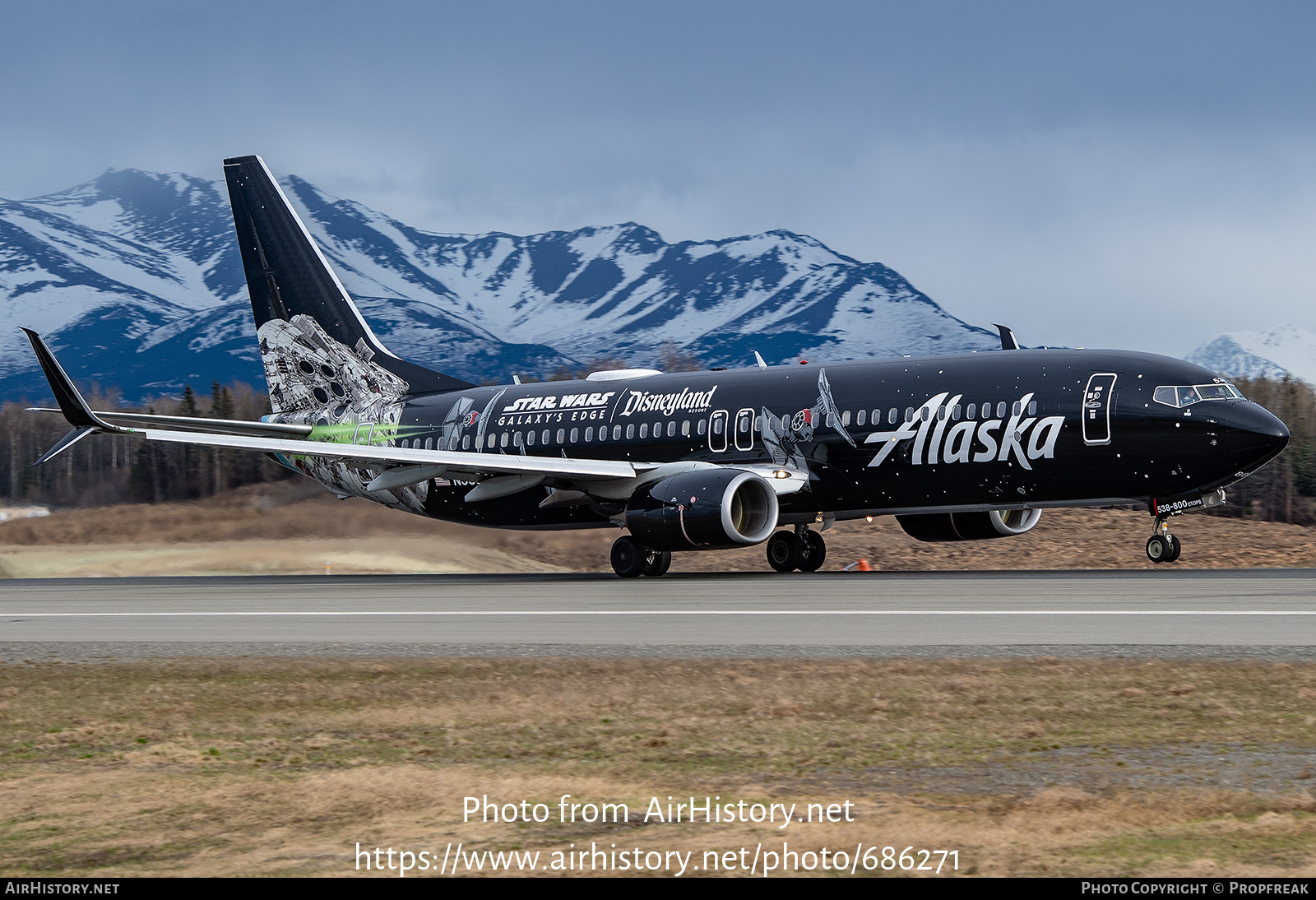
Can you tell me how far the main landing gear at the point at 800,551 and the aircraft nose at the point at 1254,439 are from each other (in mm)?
8387

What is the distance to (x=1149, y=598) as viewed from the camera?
1731 centimetres

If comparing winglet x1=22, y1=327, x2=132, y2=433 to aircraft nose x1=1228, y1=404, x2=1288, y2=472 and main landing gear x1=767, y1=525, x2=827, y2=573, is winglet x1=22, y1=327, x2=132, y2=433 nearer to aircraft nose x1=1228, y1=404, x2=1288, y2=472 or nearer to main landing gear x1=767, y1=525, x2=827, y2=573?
main landing gear x1=767, y1=525, x2=827, y2=573

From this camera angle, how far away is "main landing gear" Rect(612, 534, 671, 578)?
26.3m

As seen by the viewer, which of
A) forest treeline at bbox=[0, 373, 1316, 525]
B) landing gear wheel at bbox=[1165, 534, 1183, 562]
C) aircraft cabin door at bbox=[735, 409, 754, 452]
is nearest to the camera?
landing gear wheel at bbox=[1165, 534, 1183, 562]

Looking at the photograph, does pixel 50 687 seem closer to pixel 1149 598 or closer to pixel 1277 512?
pixel 1149 598

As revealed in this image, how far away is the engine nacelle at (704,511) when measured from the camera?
24.0 m

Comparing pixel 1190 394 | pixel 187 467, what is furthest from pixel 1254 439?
pixel 187 467

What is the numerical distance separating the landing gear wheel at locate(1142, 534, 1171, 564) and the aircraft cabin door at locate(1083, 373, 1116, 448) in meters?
2.16

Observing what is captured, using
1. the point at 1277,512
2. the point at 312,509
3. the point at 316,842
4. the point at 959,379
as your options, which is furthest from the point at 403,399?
the point at 1277,512

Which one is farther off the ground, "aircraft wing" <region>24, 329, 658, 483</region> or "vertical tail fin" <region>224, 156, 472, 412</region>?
"vertical tail fin" <region>224, 156, 472, 412</region>

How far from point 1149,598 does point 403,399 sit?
793 inches

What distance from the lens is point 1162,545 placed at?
2389 cm

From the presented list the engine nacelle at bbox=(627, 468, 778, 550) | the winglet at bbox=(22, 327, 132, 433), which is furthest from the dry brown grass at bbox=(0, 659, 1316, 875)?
the winglet at bbox=(22, 327, 132, 433)

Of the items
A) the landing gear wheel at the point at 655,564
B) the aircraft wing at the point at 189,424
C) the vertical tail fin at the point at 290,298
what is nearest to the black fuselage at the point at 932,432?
the landing gear wheel at the point at 655,564
